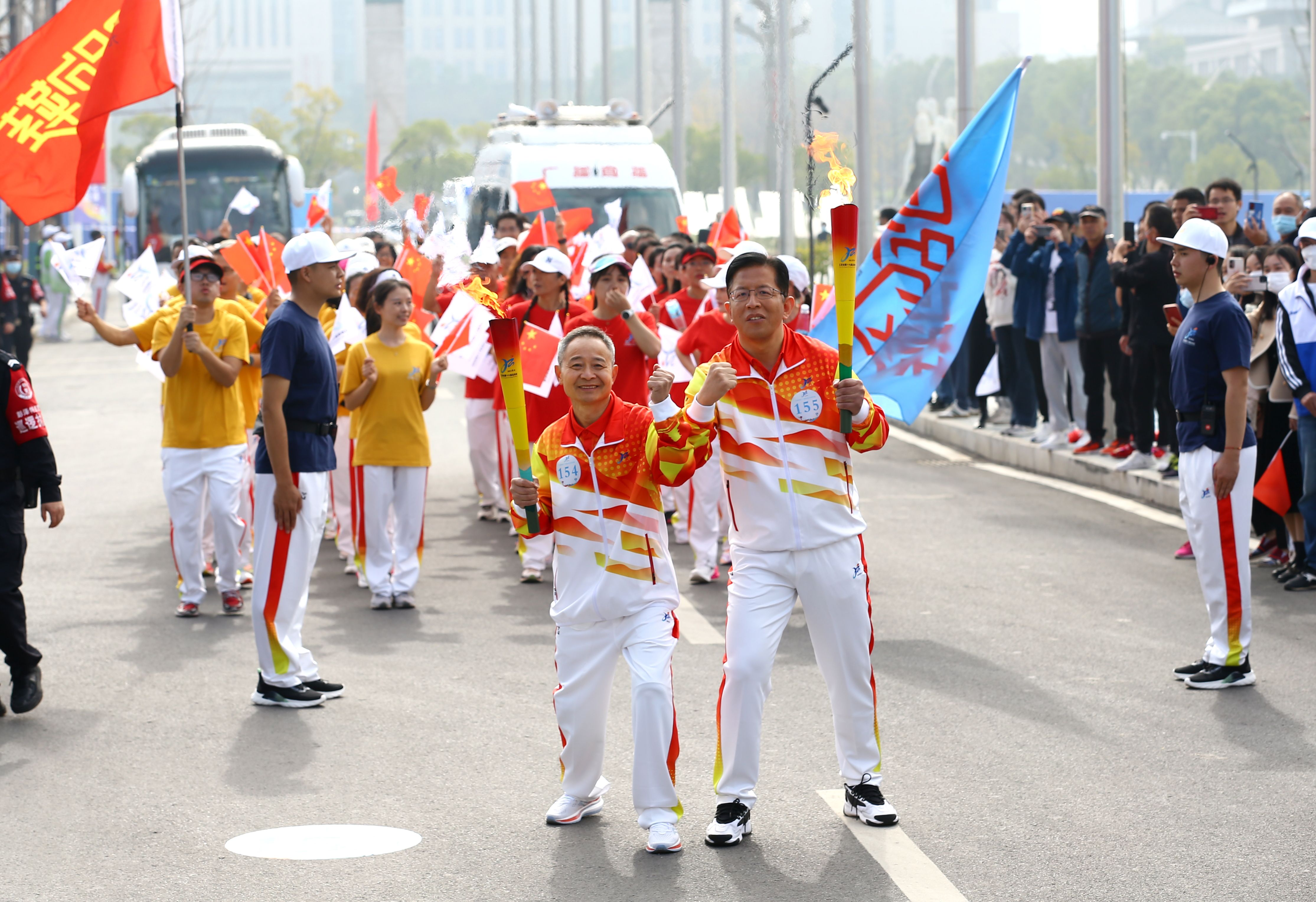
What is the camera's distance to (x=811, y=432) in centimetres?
536

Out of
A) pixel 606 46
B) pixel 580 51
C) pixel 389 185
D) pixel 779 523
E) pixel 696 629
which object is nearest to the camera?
pixel 779 523

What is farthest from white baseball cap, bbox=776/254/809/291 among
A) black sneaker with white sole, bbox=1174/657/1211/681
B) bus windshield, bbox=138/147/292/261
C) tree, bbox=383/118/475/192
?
tree, bbox=383/118/475/192

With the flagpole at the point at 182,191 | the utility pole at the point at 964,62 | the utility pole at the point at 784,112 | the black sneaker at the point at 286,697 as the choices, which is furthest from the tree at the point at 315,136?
the black sneaker at the point at 286,697

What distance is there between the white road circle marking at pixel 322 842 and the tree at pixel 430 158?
94177 mm

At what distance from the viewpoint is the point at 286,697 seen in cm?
720

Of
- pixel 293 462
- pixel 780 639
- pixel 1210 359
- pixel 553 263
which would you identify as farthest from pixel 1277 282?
pixel 293 462

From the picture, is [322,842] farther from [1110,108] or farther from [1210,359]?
[1110,108]

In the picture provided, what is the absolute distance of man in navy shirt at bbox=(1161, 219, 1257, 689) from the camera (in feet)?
23.3

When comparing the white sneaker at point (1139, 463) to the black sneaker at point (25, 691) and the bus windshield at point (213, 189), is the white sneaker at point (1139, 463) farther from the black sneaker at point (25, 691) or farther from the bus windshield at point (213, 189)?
the bus windshield at point (213, 189)

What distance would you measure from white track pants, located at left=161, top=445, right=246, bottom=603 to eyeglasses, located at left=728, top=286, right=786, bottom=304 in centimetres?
447

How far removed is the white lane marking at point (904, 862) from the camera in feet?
15.9

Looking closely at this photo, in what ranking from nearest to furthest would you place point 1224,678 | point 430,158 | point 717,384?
point 717,384, point 1224,678, point 430,158

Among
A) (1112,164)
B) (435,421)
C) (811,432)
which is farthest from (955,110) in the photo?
(811,432)

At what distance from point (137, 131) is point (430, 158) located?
17.5m
